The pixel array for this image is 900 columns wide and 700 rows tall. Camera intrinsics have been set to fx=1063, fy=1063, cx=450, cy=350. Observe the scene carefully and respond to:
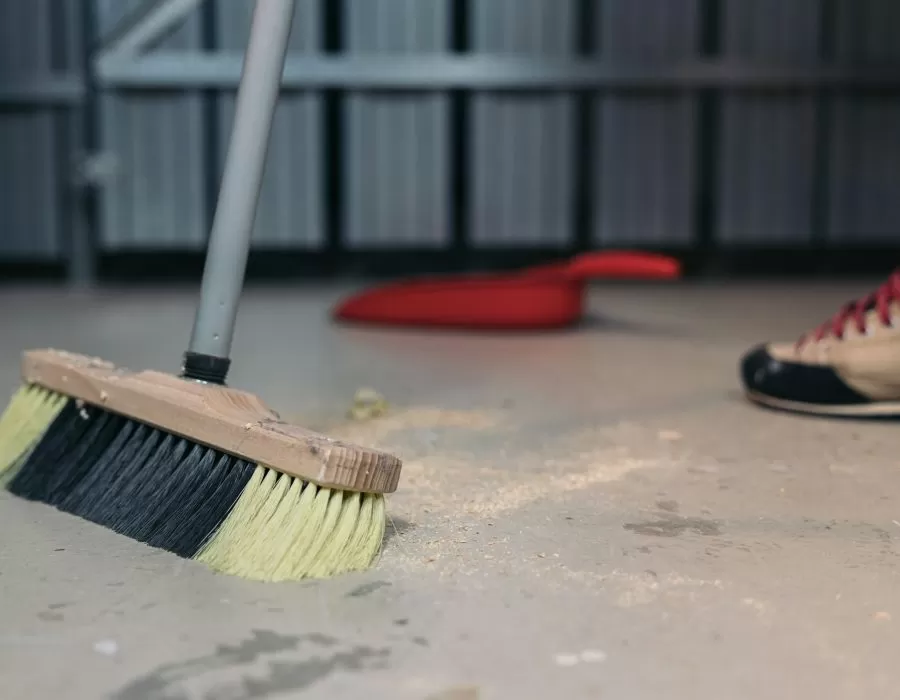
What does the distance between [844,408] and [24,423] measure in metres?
0.82

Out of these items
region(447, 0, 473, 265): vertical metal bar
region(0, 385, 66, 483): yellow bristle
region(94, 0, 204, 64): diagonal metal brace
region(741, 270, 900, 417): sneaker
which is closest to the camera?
region(0, 385, 66, 483): yellow bristle

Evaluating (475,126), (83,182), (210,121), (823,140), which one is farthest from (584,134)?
(83,182)

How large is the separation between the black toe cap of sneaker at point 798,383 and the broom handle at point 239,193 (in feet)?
2.06

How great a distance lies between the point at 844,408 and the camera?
1146 mm

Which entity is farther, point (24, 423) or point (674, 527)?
point (24, 423)

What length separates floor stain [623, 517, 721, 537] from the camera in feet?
2.45

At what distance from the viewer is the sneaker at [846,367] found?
1.12 m

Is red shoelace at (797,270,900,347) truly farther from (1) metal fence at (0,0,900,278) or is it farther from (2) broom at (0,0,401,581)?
(1) metal fence at (0,0,900,278)

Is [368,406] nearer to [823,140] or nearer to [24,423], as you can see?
[24,423]

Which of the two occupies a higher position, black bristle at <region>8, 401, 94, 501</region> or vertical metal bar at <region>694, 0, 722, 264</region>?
vertical metal bar at <region>694, 0, 722, 264</region>

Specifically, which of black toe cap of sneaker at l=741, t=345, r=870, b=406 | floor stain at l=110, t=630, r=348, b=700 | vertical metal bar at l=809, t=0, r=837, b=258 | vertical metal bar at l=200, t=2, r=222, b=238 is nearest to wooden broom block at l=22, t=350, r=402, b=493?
floor stain at l=110, t=630, r=348, b=700

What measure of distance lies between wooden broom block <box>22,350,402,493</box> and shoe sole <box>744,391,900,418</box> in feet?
2.12

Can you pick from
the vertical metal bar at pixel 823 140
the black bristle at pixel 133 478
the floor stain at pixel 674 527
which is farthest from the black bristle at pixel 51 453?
the vertical metal bar at pixel 823 140

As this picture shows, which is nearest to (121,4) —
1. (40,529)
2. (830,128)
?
(830,128)
